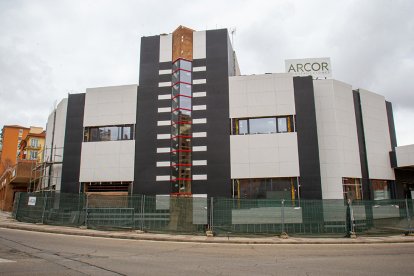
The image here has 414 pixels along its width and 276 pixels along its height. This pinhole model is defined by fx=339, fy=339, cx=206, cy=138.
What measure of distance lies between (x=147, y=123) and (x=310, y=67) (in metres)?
16.2

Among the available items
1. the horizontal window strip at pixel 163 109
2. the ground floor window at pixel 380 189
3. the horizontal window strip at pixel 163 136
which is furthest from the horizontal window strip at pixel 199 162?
the ground floor window at pixel 380 189

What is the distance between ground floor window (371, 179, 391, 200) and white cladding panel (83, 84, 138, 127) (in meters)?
22.6

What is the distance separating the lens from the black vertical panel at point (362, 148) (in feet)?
97.6

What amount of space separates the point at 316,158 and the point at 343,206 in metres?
8.16

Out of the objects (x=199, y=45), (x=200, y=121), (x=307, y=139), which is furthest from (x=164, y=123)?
(x=307, y=139)

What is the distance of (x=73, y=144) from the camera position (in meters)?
32.2

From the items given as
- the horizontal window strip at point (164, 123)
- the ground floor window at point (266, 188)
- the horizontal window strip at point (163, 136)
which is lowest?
the ground floor window at point (266, 188)

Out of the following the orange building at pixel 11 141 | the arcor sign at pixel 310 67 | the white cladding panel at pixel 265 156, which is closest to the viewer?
the white cladding panel at pixel 265 156

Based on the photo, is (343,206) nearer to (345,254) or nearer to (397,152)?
(345,254)

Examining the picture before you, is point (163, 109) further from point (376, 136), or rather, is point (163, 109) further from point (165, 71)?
point (376, 136)

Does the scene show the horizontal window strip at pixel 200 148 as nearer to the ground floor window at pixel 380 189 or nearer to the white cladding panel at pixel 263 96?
the white cladding panel at pixel 263 96

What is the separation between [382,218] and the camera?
20.6 m

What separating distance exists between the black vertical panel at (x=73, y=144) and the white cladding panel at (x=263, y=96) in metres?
14.7

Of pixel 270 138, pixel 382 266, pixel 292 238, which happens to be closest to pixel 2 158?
pixel 270 138
